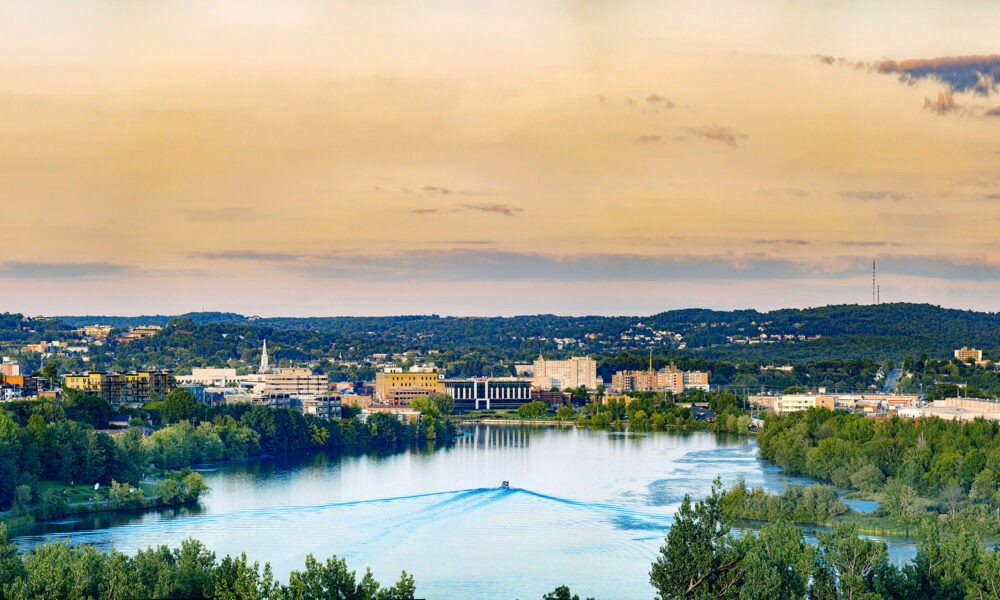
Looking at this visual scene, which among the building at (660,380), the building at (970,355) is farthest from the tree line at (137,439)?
the building at (970,355)

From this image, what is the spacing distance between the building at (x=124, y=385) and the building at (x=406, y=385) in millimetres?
18785

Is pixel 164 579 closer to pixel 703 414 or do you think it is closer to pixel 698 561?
pixel 698 561

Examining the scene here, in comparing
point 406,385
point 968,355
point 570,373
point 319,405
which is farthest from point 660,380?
point 319,405

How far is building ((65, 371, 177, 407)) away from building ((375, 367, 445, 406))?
61.6 ft

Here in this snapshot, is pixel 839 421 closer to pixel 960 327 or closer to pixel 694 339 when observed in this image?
pixel 960 327

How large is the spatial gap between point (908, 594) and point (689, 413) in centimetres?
4601

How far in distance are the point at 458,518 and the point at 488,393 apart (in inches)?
2121

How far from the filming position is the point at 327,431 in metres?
49.2

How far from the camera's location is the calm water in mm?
22578

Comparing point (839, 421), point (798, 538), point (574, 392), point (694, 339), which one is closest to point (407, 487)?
point (839, 421)

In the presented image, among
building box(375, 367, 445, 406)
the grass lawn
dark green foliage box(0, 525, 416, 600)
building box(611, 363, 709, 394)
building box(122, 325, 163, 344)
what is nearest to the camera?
dark green foliage box(0, 525, 416, 600)

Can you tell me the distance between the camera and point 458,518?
28.5m

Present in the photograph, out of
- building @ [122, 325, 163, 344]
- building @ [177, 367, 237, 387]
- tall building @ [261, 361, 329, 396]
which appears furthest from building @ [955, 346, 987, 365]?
building @ [122, 325, 163, 344]

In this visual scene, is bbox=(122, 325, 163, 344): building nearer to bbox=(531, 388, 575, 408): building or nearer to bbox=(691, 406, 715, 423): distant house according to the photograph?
bbox=(531, 388, 575, 408): building
